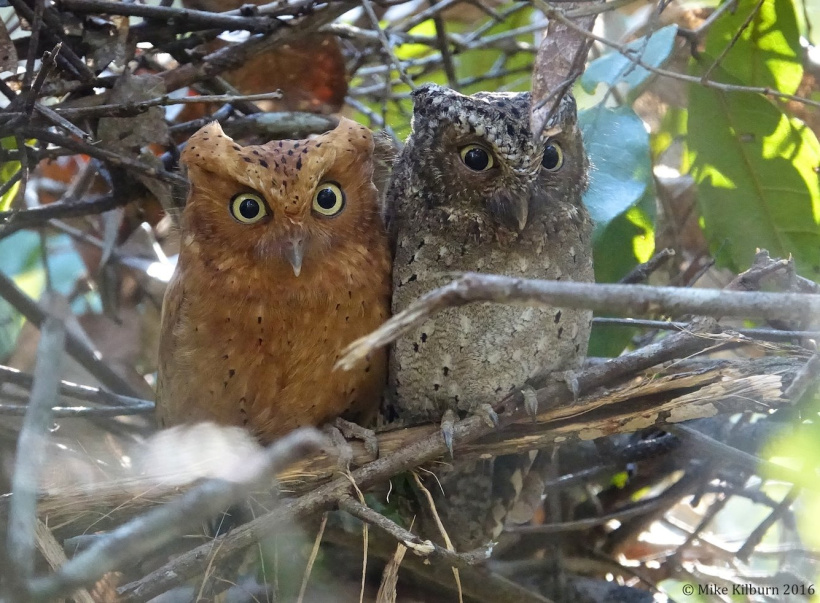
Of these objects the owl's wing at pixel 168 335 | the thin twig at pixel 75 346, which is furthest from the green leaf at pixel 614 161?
the thin twig at pixel 75 346

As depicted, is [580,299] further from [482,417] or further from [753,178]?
[753,178]

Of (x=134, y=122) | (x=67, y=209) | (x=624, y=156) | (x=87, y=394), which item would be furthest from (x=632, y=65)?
(x=87, y=394)

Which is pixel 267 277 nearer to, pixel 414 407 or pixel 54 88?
pixel 414 407

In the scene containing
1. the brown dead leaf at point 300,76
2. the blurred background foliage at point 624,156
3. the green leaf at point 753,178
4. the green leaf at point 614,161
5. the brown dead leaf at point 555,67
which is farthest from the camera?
the brown dead leaf at point 300,76

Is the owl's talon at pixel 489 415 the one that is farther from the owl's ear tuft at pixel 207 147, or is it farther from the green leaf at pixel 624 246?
the owl's ear tuft at pixel 207 147

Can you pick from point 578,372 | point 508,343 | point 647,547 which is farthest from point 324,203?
point 647,547

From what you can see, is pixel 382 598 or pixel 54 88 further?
pixel 54 88

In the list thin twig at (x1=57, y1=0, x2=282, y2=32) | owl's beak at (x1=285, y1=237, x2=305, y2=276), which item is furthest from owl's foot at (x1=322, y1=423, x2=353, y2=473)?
thin twig at (x1=57, y1=0, x2=282, y2=32)
